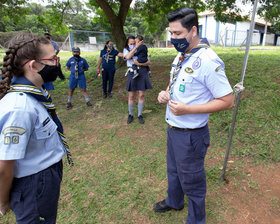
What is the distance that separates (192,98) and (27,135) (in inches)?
49.8

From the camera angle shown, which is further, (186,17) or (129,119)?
(129,119)

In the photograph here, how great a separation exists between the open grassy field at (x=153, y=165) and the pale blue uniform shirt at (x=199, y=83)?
53.2 inches

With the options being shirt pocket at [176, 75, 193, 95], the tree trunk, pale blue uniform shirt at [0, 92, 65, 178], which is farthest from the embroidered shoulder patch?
the tree trunk

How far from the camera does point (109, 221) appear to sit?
2502 mm

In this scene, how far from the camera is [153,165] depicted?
11.4 ft

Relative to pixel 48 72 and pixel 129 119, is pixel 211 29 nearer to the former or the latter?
pixel 129 119

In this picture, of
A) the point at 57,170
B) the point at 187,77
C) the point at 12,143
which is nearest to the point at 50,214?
the point at 57,170

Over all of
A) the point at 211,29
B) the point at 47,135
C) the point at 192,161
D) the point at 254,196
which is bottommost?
the point at 254,196

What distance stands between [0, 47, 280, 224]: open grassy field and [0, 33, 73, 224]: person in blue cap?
1330mm

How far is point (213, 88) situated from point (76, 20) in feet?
154

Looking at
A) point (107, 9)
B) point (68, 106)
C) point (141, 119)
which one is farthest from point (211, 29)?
point (141, 119)

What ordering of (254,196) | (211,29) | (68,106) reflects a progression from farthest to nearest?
1. (211,29)
2. (68,106)
3. (254,196)

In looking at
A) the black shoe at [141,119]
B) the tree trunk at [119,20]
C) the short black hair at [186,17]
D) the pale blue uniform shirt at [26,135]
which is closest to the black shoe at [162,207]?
the pale blue uniform shirt at [26,135]

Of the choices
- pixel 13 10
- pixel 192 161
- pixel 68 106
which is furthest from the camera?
pixel 13 10
